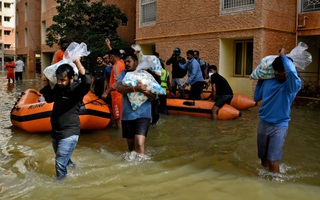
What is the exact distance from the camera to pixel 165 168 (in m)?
4.98

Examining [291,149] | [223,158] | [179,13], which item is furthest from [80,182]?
[179,13]

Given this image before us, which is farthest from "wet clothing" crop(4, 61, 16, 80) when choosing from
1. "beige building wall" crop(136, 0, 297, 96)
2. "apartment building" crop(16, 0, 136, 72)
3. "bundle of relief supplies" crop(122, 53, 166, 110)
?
"bundle of relief supplies" crop(122, 53, 166, 110)

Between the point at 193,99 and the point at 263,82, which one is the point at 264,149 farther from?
the point at 193,99

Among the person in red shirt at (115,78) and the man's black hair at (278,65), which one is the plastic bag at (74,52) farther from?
the person in red shirt at (115,78)

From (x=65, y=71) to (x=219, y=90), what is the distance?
521 cm

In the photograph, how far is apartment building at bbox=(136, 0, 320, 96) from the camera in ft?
38.4

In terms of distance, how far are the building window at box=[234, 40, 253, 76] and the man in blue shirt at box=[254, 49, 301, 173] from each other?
8781mm

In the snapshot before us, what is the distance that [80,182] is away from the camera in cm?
439

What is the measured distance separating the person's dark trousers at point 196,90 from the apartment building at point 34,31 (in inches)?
776

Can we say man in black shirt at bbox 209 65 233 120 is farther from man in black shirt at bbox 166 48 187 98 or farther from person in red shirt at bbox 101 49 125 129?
person in red shirt at bbox 101 49 125 129

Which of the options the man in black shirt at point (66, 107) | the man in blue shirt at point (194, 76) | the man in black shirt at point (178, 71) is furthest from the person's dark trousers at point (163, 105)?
the man in black shirt at point (66, 107)

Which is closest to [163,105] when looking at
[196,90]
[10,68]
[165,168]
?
[196,90]

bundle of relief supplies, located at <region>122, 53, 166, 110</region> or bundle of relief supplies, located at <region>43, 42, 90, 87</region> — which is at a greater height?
bundle of relief supplies, located at <region>43, 42, 90, 87</region>

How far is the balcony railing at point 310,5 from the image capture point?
12108 mm
